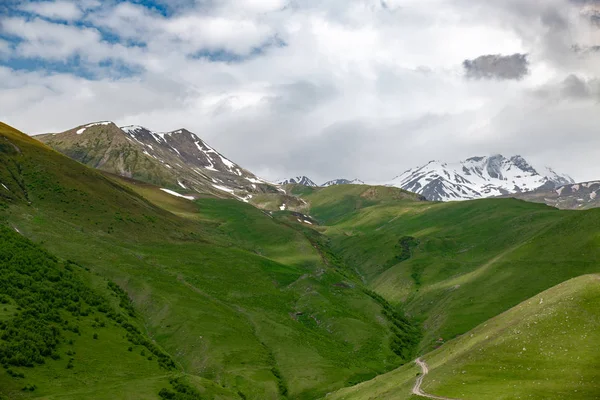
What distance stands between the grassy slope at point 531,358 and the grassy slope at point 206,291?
20.5 meters

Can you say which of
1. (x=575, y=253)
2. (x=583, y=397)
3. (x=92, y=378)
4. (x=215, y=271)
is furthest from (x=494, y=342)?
(x=575, y=253)

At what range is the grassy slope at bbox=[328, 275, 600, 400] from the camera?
150ft

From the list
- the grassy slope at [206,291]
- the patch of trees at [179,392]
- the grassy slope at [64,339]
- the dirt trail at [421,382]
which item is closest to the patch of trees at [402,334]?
the grassy slope at [206,291]

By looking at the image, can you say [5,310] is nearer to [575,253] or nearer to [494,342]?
[494,342]

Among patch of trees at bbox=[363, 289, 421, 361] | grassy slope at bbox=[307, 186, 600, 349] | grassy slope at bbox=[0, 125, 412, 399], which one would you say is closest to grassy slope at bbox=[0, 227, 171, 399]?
grassy slope at bbox=[0, 125, 412, 399]

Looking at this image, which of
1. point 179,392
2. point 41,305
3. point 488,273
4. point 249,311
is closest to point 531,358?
point 179,392

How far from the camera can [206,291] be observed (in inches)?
4072

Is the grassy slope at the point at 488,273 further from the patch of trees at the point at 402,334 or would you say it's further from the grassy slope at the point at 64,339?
the grassy slope at the point at 64,339

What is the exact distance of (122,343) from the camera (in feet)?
204

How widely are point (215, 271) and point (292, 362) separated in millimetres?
41576

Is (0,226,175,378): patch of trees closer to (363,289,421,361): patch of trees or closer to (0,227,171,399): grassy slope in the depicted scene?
(0,227,171,399): grassy slope

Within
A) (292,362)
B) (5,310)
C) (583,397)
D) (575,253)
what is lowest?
(292,362)

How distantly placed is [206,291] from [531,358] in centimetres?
6885

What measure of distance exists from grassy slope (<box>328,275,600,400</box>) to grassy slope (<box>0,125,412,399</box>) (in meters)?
20.5
